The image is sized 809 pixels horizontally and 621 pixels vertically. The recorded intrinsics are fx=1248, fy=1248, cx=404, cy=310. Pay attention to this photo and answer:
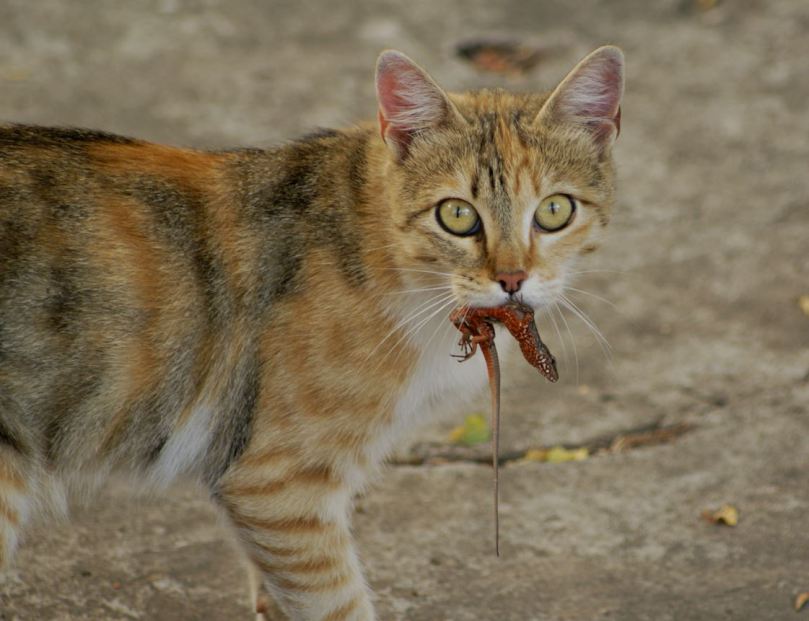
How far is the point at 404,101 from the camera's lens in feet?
12.1

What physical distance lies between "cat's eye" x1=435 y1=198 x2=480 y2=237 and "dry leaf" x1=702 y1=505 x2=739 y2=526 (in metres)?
1.67

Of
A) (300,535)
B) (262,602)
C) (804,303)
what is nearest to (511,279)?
(300,535)

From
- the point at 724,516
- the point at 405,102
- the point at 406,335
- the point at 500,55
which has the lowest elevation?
the point at 724,516

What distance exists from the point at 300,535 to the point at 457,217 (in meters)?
1.03

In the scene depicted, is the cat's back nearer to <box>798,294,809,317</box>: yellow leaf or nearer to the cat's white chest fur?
the cat's white chest fur

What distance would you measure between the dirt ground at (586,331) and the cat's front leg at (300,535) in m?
0.51

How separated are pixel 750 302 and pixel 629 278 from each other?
1.86 feet

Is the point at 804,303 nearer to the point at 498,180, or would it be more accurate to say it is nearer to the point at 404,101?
the point at 498,180

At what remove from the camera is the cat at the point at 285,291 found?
3.53 meters

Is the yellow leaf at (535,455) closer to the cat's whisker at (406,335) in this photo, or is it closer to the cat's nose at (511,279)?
the cat's whisker at (406,335)

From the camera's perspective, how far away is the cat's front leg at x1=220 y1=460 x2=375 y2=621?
3.61 m

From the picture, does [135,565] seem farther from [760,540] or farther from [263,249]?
[760,540]

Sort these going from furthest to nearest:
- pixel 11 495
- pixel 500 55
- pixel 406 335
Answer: pixel 500 55
pixel 406 335
pixel 11 495

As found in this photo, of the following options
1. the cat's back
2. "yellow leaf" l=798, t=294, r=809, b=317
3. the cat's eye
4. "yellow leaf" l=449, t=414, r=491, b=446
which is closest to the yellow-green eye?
the cat's eye
